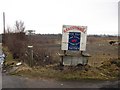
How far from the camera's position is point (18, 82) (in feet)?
35.1

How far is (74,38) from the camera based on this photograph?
13.6 metres

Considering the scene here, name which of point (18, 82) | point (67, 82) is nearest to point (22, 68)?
point (18, 82)

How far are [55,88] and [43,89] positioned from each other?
0.55 meters

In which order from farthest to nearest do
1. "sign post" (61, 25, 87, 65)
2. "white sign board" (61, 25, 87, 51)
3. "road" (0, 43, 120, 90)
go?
"white sign board" (61, 25, 87, 51) → "sign post" (61, 25, 87, 65) → "road" (0, 43, 120, 90)

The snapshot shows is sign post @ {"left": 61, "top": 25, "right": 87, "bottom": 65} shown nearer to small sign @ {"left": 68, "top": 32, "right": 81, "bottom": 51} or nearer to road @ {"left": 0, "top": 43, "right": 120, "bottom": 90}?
small sign @ {"left": 68, "top": 32, "right": 81, "bottom": 51}

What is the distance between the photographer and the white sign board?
13.5m

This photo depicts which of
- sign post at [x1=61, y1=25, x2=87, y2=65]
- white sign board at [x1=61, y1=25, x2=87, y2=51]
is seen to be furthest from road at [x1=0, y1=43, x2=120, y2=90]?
white sign board at [x1=61, y1=25, x2=87, y2=51]

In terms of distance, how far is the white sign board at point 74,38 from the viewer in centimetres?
1347

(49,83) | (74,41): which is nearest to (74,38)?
(74,41)

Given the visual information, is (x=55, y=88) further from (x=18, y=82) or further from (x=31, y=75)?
(x=31, y=75)

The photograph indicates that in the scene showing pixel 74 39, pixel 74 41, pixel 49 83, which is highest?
pixel 74 39

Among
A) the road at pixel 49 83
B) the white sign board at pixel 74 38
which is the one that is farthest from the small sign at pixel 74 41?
the road at pixel 49 83

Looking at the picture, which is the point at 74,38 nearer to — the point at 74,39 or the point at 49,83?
the point at 74,39

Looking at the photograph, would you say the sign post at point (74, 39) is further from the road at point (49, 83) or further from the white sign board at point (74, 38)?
the road at point (49, 83)
